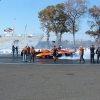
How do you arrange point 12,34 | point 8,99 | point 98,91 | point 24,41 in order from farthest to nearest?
1. point 12,34
2. point 24,41
3. point 98,91
4. point 8,99

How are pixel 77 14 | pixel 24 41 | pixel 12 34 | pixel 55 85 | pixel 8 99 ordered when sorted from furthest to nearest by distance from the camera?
1. pixel 12 34
2. pixel 24 41
3. pixel 77 14
4. pixel 55 85
5. pixel 8 99

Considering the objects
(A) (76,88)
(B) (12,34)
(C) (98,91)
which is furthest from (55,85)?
(B) (12,34)

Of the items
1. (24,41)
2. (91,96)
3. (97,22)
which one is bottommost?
(91,96)

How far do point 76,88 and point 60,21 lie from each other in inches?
1841

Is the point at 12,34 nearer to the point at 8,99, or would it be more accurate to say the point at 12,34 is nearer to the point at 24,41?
the point at 24,41

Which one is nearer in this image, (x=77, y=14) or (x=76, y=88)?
(x=76, y=88)

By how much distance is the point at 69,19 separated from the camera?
53.3 m

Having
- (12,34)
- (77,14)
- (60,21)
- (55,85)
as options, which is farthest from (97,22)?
(55,85)

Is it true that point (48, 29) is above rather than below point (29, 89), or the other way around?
above

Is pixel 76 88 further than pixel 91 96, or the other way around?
pixel 76 88

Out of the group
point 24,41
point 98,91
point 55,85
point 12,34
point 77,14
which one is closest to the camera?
point 98,91

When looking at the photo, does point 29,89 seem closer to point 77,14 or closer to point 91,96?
point 91,96

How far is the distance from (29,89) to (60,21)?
47.0 meters

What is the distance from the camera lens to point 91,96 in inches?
264
